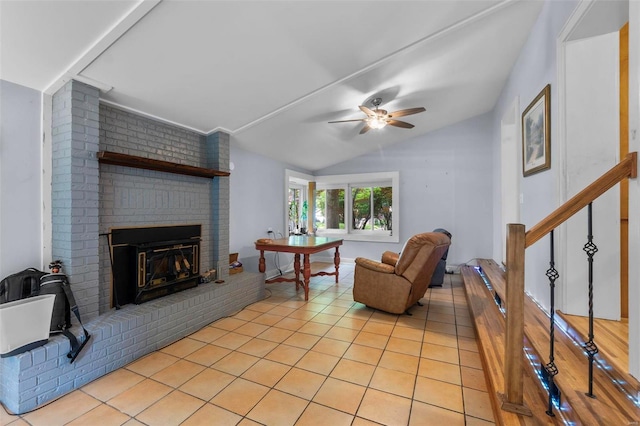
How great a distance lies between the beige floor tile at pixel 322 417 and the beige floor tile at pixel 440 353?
1019mm

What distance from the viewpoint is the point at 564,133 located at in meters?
2.02

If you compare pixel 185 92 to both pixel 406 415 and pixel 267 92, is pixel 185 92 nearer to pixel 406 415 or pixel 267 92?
pixel 267 92

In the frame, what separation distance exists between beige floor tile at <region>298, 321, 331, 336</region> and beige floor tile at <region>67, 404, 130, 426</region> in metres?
1.56

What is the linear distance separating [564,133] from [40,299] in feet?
12.8

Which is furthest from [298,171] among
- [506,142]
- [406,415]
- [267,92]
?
[406,415]

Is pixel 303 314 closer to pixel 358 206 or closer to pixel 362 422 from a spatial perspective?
pixel 362 422

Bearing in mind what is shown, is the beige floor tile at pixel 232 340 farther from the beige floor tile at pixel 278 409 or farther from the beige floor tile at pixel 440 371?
the beige floor tile at pixel 440 371

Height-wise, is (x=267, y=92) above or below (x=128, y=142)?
above

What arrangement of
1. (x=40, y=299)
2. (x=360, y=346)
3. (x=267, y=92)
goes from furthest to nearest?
1. (x=267, y=92)
2. (x=360, y=346)
3. (x=40, y=299)

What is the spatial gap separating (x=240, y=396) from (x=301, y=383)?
0.43m

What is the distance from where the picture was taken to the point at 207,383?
2.00 meters

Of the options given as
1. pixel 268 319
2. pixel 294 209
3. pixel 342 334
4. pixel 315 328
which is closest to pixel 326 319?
pixel 315 328

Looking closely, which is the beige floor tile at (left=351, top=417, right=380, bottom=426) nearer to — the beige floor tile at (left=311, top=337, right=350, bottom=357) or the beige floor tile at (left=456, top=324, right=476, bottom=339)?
the beige floor tile at (left=311, top=337, right=350, bottom=357)

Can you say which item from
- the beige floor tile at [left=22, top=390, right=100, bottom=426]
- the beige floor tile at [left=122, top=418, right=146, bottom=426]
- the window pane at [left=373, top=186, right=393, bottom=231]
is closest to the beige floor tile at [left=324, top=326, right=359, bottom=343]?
the beige floor tile at [left=122, top=418, right=146, bottom=426]
